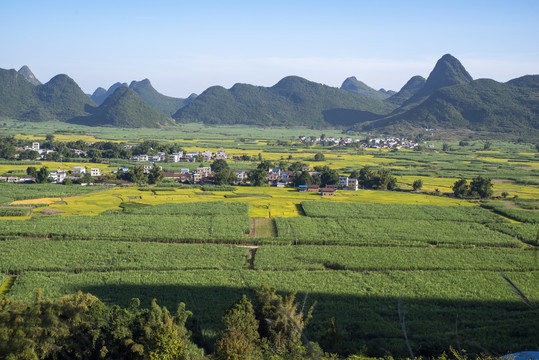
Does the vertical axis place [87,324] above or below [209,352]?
above

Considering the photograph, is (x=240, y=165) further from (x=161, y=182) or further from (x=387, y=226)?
(x=387, y=226)

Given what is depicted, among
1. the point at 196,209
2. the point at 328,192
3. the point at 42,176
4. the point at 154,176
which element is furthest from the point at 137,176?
the point at 328,192

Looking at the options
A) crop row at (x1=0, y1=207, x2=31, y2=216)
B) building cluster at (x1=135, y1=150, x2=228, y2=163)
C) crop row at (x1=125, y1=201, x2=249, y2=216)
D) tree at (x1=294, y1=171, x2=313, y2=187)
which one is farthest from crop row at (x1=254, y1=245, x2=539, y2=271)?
building cluster at (x1=135, y1=150, x2=228, y2=163)

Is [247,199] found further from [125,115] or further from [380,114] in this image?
[380,114]

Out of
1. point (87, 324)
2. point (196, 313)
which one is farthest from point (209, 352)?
point (87, 324)

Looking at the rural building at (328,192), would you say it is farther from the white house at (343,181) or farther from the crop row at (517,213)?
the crop row at (517,213)

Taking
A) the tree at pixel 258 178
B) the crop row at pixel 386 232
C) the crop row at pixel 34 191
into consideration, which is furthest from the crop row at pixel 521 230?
the crop row at pixel 34 191
